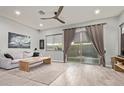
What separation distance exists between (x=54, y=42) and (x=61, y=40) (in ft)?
2.24

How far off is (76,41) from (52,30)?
6.97 ft

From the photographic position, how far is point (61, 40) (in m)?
6.12

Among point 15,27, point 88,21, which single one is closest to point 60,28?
point 88,21

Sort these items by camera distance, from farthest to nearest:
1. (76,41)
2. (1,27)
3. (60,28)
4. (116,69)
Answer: (60,28) < (76,41) < (1,27) < (116,69)

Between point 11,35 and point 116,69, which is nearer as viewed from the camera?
point 116,69

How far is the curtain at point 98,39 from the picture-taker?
452cm

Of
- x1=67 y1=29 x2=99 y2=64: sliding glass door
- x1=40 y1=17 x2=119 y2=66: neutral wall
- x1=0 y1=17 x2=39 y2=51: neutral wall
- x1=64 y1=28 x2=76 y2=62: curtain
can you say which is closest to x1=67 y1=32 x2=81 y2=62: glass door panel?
x1=67 y1=29 x2=99 y2=64: sliding glass door

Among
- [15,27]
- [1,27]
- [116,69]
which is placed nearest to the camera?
[116,69]

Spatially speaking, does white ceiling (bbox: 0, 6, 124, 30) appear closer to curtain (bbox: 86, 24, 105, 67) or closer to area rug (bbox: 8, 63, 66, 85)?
curtain (bbox: 86, 24, 105, 67)

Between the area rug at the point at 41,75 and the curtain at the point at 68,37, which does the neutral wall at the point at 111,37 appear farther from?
the area rug at the point at 41,75

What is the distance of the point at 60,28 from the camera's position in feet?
19.9

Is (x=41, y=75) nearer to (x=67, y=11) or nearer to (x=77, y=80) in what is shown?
(x=77, y=80)

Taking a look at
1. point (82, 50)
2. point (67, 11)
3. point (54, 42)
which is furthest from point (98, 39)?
point (54, 42)

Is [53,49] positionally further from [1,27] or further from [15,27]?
[1,27]
